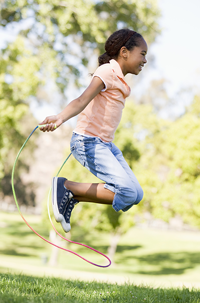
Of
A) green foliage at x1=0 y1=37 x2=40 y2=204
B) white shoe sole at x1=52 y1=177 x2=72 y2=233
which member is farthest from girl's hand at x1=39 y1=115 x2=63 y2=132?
green foliage at x1=0 y1=37 x2=40 y2=204

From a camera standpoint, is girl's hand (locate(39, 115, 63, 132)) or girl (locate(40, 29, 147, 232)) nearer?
girl's hand (locate(39, 115, 63, 132))

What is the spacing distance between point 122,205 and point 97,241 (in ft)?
89.7

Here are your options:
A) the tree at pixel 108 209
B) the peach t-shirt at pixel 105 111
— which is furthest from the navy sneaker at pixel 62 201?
the tree at pixel 108 209

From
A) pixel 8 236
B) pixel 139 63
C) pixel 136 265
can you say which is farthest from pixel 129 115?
pixel 139 63

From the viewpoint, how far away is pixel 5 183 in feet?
131

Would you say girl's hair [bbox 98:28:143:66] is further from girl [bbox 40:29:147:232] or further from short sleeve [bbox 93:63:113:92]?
short sleeve [bbox 93:63:113:92]

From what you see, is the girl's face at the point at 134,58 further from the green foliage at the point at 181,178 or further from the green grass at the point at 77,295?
the green foliage at the point at 181,178

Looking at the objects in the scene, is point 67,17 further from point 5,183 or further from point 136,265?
point 5,183

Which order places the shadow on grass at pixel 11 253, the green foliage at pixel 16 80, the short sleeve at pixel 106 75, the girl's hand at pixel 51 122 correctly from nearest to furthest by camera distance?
1. the girl's hand at pixel 51 122
2. the short sleeve at pixel 106 75
3. the green foliage at pixel 16 80
4. the shadow on grass at pixel 11 253

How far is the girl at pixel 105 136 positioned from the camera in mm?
3152

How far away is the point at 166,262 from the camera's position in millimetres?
23781

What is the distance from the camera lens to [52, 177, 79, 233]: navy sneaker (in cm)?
337

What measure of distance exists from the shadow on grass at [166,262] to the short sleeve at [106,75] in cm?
1817

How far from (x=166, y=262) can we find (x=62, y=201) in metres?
22.2
